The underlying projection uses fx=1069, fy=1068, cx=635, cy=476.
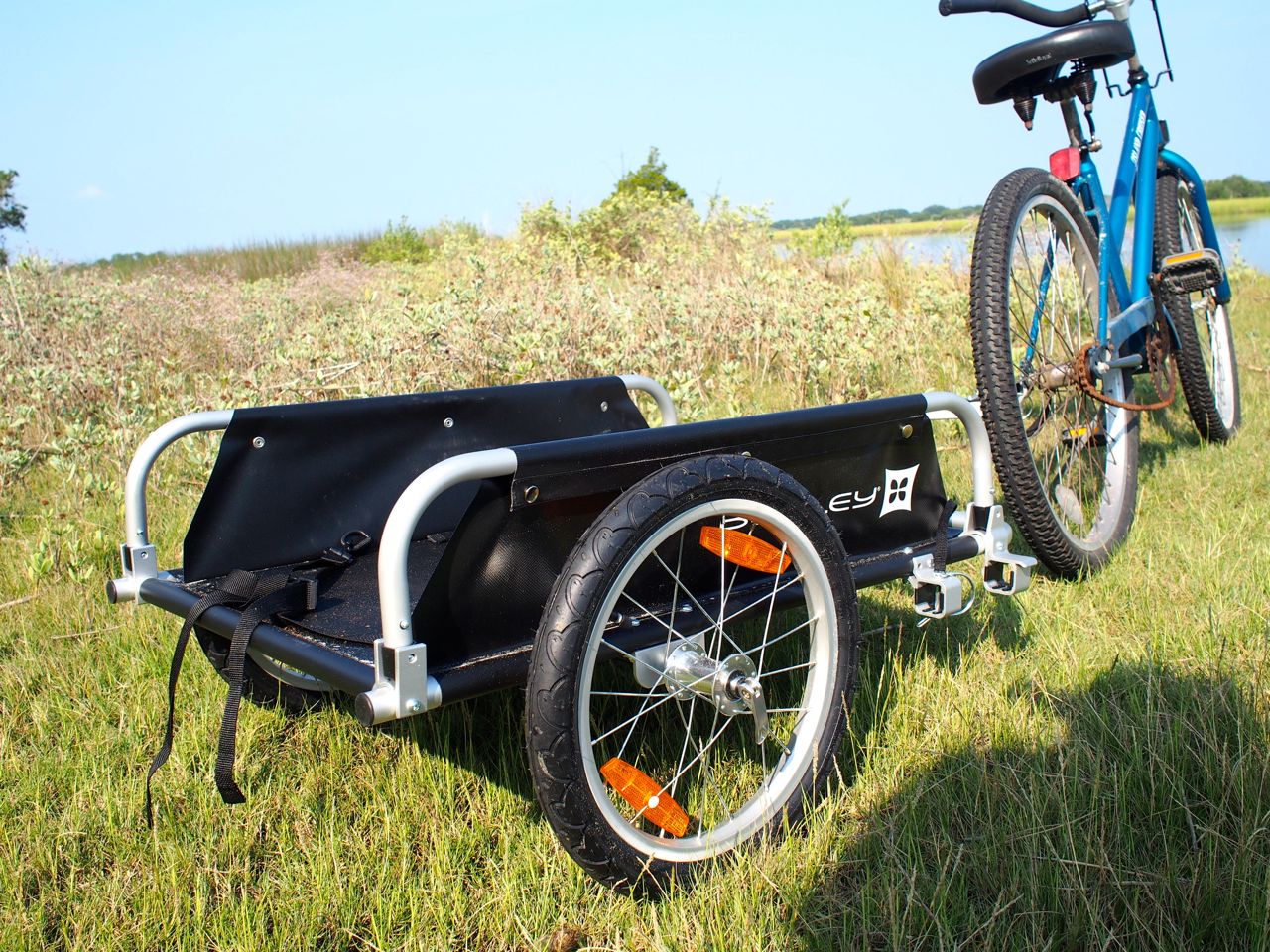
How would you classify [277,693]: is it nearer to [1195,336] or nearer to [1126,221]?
[1126,221]

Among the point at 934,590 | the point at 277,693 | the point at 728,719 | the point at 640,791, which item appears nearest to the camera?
the point at 640,791

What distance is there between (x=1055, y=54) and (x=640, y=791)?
2.72 meters

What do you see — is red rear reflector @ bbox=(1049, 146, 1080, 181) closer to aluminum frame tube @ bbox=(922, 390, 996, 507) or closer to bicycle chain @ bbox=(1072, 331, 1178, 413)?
bicycle chain @ bbox=(1072, 331, 1178, 413)

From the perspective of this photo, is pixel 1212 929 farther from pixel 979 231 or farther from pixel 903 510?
pixel 979 231

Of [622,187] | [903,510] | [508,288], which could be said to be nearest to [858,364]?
[508,288]

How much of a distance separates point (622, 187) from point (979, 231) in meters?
13.9

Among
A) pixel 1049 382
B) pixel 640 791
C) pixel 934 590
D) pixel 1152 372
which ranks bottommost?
pixel 640 791

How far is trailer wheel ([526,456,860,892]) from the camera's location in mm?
1691

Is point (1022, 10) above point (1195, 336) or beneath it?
above

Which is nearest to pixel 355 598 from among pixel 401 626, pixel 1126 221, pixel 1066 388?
pixel 401 626

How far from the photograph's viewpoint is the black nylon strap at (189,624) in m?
2.04

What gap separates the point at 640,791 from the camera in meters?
1.92

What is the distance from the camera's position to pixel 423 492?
Answer: 168 cm

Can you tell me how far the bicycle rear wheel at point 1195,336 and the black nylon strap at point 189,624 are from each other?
3.46 m
